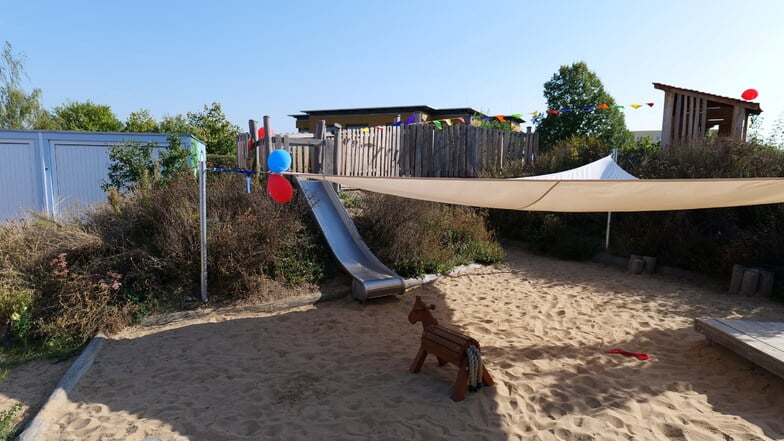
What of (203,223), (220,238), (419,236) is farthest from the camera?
(419,236)

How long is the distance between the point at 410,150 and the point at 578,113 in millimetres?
10108

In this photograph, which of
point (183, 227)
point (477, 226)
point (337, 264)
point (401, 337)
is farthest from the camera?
point (477, 226)

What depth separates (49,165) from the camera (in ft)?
29.3

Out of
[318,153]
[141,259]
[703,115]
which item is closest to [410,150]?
[318,153]

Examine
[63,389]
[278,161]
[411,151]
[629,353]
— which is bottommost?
[63,389]

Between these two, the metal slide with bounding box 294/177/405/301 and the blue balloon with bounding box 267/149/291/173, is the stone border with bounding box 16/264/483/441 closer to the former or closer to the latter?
the metal slide with bounding box 294/177/405/301

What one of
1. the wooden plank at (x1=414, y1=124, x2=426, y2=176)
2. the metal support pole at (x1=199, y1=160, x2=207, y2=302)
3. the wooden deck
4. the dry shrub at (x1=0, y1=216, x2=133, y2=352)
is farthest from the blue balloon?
the wooden plank at (x1=414, y1=124, x2=426, y2=176)

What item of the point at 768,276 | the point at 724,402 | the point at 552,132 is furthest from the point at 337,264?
the point at 552,132

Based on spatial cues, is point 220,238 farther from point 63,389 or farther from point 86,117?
point 86,117

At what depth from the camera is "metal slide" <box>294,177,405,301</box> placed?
17.3 feet

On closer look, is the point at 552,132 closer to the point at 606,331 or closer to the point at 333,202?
the point at 333,202

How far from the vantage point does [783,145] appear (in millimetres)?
7113

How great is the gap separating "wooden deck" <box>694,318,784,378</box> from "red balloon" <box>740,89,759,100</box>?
20.7 feet

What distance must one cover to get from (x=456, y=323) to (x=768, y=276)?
13.8 ft
